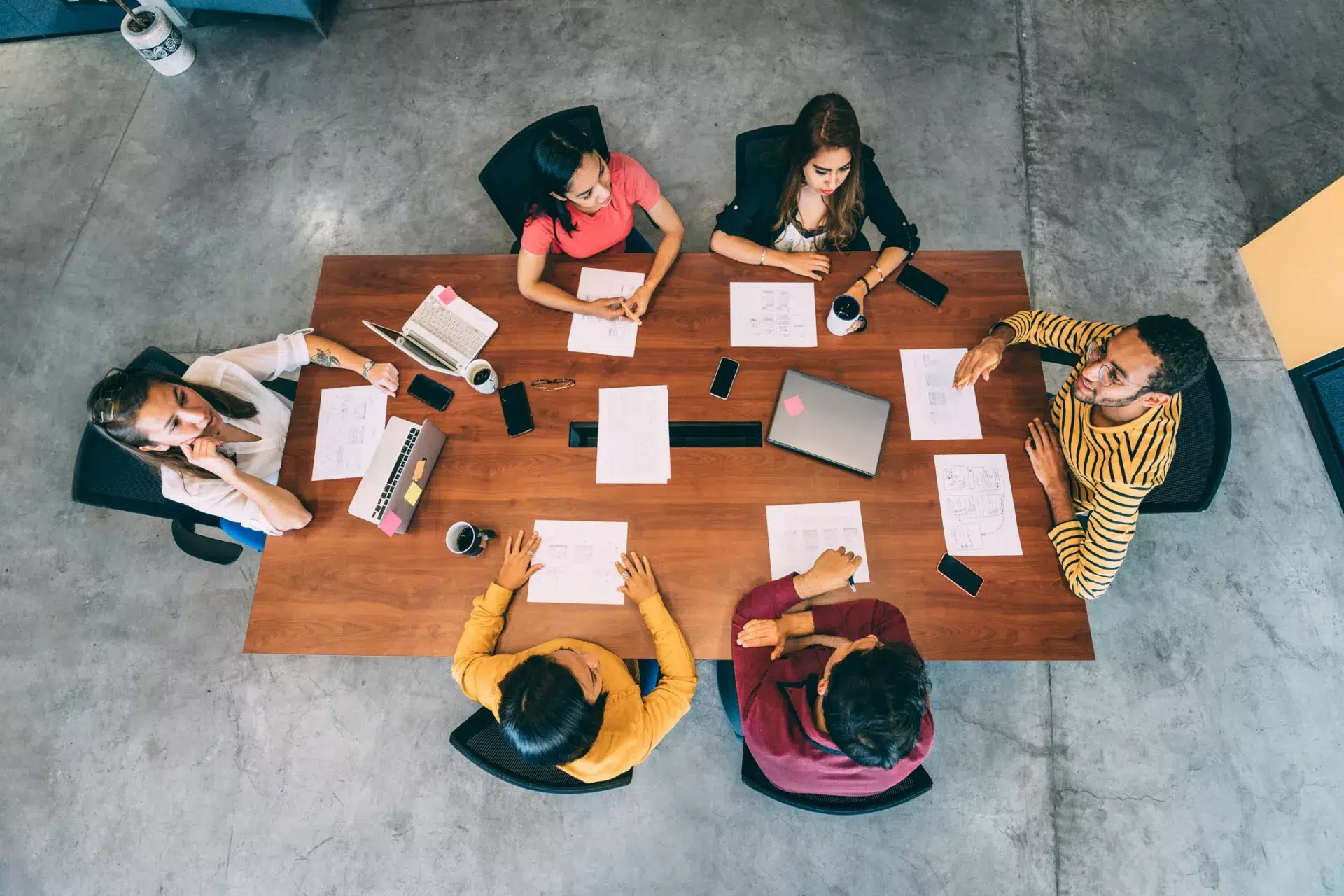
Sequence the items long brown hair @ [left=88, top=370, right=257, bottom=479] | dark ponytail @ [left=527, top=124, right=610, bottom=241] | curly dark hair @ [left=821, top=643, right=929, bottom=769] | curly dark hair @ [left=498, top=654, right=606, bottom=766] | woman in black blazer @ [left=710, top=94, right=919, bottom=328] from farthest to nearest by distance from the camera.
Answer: woman in black blazer @ [left=710, top=94, right=919, bottom=328], dark ponytail @ [left=527, top=124, right=610, bottom=241], long brown hair @ [left=88, top=370, right=257, bottom=479], curly dark hair @ [left=498, top=654, right=606, bottom=766], curly dark hair @ [left=821, top=643, right=929, bottom=769]

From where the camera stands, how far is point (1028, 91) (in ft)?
10.8

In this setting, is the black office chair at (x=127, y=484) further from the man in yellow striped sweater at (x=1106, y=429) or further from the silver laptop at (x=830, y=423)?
the man in yellow striped sweater at (x=1106, y=429)

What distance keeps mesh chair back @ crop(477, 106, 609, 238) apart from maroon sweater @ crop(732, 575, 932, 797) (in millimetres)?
1435

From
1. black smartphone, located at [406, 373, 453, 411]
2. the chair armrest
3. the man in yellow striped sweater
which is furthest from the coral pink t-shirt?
the chair armrest

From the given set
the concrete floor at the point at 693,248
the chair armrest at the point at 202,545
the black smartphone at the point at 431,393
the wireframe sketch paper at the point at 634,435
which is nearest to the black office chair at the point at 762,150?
the wireframe sketch paper at the point at 634,435

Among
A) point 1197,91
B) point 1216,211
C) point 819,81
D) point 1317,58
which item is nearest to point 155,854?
point 819,81

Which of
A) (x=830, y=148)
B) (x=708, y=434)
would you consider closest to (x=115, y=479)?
(x=708, y=434)

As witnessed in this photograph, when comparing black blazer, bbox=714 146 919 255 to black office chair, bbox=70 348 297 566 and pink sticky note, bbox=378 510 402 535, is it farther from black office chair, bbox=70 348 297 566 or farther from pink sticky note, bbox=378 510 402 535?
black office chair, bbox=70 348 297 566

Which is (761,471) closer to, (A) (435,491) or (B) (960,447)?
(B) (960,447)

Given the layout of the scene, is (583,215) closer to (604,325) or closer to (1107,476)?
(604,325)

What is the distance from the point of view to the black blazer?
209 centimetres

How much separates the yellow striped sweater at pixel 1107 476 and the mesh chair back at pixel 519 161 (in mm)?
1643

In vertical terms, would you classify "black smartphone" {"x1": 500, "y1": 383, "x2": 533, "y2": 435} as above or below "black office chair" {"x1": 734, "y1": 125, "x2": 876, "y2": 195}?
below

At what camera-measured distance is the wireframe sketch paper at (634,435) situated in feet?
6.21
